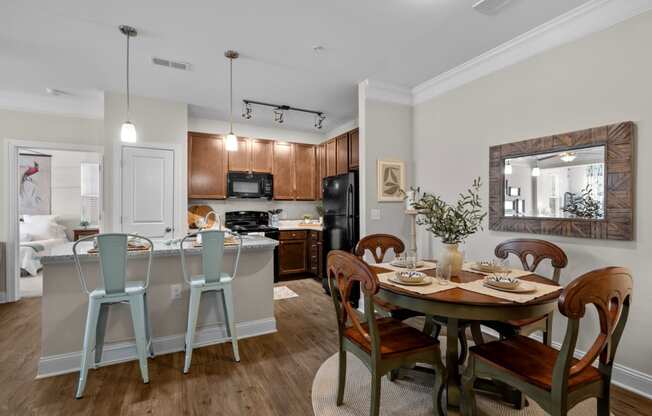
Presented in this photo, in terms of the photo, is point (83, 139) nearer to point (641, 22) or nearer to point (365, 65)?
point (365, 65)

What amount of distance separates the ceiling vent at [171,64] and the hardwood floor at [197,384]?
2.75m

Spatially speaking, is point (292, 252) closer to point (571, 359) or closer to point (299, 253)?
point (299, 253)

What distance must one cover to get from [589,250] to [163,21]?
370cm

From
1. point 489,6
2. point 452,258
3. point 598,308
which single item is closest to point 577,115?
point 489,6

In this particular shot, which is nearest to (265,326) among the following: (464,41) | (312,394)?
→ (312,394)

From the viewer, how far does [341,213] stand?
408 cm

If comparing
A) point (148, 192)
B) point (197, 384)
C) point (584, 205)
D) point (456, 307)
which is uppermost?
point (148, 192)

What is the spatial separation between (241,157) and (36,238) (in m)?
4.39

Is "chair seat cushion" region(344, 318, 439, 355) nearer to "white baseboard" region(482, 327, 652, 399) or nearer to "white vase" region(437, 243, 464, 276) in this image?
"white vase" region(437, 243, 464, 276)

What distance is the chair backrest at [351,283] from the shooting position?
1504 millimetres

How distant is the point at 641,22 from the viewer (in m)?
2.01

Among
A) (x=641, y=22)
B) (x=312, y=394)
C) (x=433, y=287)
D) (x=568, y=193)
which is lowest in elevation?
(x=312, y=394)

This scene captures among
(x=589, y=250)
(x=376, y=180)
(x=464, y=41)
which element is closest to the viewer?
(x=589, y=250)

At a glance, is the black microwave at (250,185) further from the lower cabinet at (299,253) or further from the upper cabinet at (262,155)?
the lower cabinet at (299,253)
